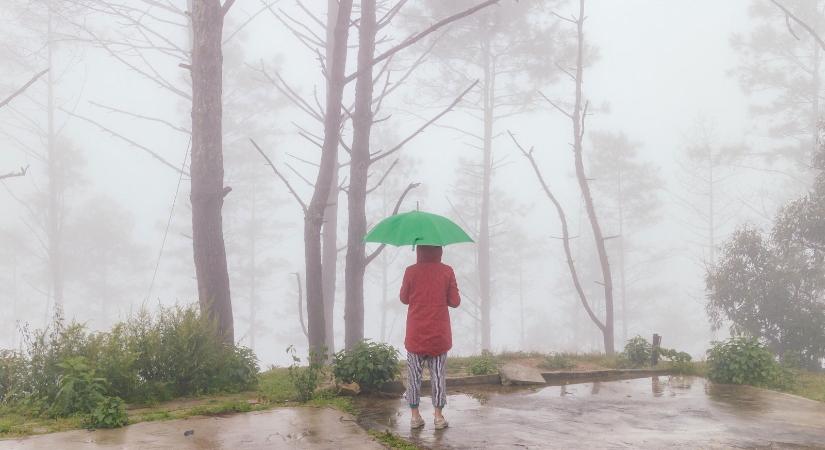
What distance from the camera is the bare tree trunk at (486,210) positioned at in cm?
2595

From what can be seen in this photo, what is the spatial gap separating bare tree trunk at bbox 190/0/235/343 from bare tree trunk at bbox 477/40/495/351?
16543mm

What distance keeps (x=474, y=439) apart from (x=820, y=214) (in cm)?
1375

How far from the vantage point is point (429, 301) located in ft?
22.2

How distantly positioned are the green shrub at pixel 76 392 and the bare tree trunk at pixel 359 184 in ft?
16.5

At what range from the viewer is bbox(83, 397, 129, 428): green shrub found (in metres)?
6.30

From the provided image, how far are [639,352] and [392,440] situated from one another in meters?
7.27

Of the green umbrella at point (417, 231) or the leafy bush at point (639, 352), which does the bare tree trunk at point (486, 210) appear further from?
the green umbrella at point (417, 231)

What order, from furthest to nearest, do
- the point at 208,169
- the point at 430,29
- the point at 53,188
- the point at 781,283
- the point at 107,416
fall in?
1. the point at 53,188
2. the point at 781,283
3. the point at 208,169
4. the point at 430,29
5. the point at 107,416

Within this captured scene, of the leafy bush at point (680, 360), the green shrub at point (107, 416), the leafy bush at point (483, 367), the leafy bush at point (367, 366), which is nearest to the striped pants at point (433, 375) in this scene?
the leafy bush at point (367, 366)

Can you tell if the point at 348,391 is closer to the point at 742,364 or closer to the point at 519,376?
the point at 519,376

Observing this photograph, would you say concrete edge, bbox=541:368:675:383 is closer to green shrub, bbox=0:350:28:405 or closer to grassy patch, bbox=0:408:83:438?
grassy patch, bbox=0:408:83:438

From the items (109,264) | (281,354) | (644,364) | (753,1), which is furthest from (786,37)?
(281,354)

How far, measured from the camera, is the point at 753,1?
30953 mm

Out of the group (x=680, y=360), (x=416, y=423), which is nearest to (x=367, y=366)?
(x=416, y=423)
